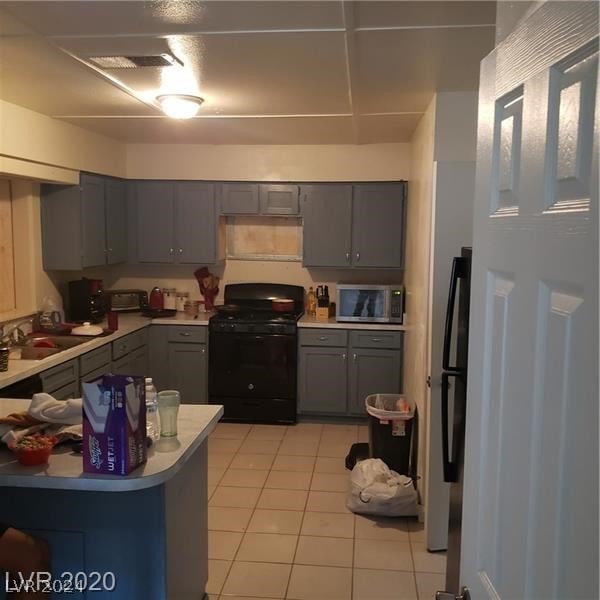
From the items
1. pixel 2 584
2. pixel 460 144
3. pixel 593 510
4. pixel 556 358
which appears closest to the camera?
pixel 593 510

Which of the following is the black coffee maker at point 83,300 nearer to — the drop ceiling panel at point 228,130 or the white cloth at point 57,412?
the drop ceiling panel at point 228,130

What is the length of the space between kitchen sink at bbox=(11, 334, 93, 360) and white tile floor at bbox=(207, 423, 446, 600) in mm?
1297

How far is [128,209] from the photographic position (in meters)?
5.50

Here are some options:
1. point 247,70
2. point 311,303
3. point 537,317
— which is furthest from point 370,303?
point 537,317

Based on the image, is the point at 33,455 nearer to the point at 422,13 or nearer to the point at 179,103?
the point at 422,13

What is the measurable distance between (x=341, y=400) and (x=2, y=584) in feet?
11.0

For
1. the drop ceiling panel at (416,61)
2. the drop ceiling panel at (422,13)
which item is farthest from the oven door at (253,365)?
the drop ceiling panel at (422,13)

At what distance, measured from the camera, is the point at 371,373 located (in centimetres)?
512

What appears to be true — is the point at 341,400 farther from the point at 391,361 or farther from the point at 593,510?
the point at 593,510

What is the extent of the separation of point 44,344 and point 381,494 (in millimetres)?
2349

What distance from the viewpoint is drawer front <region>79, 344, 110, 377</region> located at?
4.11m

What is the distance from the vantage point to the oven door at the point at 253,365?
5145 mm

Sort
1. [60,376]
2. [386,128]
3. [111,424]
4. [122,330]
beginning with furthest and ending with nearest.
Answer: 1. [122,330]
2. [386,128]
3. [60,376]
4. [111,424]

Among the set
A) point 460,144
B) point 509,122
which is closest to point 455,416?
point 460,144
